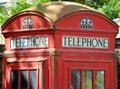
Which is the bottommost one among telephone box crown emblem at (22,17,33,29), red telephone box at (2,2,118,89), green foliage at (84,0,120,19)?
green foliage at (84,0,120,19)

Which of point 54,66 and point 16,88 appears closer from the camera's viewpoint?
point 54,66

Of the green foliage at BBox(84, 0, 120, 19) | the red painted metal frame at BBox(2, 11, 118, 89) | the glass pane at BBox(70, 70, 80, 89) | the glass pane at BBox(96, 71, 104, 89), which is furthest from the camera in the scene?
the green foliage at BBox(84, 0, 120, 19)

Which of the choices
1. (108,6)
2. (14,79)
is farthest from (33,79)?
(108,6)

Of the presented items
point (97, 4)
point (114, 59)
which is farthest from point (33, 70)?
point (97, 4)

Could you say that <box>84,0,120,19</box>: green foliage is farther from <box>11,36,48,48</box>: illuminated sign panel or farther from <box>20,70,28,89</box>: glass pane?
<box>20,70,28,89</box>: glass pane

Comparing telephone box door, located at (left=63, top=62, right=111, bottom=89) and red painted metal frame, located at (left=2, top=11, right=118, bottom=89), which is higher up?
red painted metal frame, located at (left=2, top=11, right=118, bottom=89)

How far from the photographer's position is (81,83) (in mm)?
6148

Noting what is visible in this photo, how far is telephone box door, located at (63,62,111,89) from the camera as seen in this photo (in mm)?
6082

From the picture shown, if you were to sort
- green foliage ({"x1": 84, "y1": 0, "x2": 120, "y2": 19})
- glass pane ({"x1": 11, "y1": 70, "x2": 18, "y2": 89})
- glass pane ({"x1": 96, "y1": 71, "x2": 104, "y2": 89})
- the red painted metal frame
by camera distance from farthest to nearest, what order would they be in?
green foliage ({"x1": 84, "y1": 0, "x2": 120, "y2": 19}) < glass pane ({"x1": 11, "y1": 70, "x2": 18, "y2": 89}) < glass pane ({"x1": 96, "y1": 71, "x2": 104, "y2": 89}) < the red painted metal frame

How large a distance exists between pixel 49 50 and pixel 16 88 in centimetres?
80

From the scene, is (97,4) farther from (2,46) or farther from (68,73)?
(68,73)

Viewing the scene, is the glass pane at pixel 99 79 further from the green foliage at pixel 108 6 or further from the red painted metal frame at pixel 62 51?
the green foliage at pixel 108 6

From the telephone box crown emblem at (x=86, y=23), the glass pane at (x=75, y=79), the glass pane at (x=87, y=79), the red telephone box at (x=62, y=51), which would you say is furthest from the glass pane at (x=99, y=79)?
the telephone box crown emblem at (x=86, y=23)

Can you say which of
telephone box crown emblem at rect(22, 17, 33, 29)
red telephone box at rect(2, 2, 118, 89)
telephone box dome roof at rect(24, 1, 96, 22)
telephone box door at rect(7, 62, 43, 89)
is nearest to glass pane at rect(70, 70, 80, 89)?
red telephone box at rect(2, 2, 118, 89)
